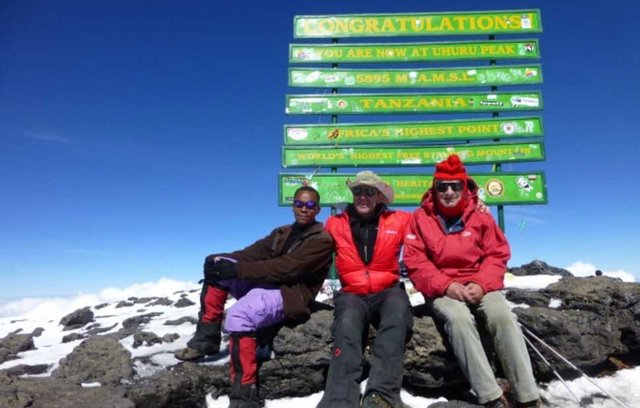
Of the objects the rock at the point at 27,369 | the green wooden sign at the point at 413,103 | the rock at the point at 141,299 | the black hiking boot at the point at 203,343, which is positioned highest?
the green wooden sign at the point at 413,103

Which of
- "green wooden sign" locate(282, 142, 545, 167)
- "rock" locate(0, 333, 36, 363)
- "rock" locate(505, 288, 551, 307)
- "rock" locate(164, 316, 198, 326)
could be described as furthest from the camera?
"green wooden sign" locate(282, 142, 545, 167)

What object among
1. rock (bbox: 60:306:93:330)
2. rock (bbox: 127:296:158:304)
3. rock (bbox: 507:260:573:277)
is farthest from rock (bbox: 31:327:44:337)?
rock (bbox: 507:260:573:277)

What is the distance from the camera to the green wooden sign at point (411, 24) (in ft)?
41.2

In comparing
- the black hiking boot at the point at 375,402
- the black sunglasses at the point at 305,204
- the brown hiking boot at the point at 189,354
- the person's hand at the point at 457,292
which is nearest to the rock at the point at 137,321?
the brown hiking boot at the point at 189,354

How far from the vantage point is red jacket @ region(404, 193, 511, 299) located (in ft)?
15.5

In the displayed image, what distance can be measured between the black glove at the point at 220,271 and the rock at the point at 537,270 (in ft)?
29.5

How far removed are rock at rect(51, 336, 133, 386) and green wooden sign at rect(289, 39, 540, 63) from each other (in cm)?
955

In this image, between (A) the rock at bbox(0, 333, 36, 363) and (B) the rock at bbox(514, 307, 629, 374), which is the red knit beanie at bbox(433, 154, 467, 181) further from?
(A) the rock at bbox(0, 333, 36, 363)

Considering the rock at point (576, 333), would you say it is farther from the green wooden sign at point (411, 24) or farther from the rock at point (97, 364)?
the green wooden sign at point (411, 24)

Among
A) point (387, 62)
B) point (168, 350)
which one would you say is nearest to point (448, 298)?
point (168, 350)

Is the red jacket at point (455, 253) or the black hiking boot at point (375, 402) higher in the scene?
the red jacket at point (455, 253)

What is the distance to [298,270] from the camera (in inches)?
194

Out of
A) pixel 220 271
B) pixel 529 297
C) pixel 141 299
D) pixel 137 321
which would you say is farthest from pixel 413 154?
pixel 141 299

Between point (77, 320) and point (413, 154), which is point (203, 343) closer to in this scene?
point (77, 320)
